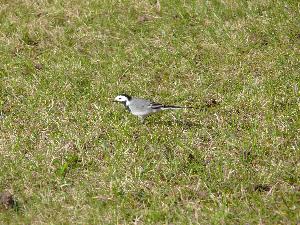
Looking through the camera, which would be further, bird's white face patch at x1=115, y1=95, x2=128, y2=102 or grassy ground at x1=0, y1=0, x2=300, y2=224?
bird's white face patch at x1=115, y1=95, x2=128, y2=102

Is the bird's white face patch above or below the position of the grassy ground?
above

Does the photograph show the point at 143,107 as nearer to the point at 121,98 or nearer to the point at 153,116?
the point at 153,116

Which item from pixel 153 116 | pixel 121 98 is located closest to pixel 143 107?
pixel 153 116

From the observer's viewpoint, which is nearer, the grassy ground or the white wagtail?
the grassy ground

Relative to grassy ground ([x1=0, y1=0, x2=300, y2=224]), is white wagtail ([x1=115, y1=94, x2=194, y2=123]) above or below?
above

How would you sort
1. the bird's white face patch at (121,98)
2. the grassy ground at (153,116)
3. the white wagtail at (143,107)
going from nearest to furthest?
the grassy ground at (153,116), the white wagtail at (143,107), the bird's white face patch at (121,98)

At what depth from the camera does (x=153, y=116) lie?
30.8 ft

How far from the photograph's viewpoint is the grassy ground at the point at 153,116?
6812 mm

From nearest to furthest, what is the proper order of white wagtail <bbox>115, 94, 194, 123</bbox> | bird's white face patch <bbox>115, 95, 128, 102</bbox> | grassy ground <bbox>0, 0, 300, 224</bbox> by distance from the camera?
grassy ground <bbox>0, 0, 300, 224</bbox> < white wagtail <bbox>115, 94, 194, 123</bbox> < bird's white face patch <bbox>115, 95, 128, 102</bbox>

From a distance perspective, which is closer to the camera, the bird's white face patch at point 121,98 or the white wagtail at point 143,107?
the white wagtail at point 143,107

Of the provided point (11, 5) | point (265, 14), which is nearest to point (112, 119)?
point (265, 14)

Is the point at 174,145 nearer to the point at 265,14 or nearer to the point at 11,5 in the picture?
the point at 265,14

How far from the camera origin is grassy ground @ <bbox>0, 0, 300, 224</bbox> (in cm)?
681

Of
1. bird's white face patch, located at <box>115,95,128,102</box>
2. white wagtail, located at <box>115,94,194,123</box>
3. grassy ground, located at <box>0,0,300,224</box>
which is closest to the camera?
grassy ground, located at <box>0,0,300,224</box>
